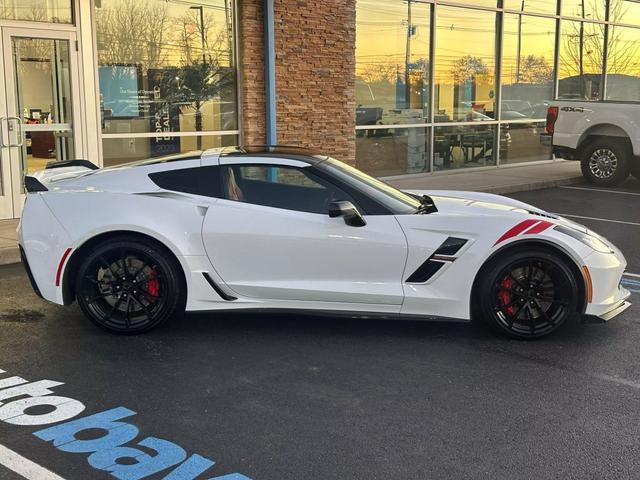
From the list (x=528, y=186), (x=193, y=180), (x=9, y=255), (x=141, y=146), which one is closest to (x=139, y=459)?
(x=193, y=180)

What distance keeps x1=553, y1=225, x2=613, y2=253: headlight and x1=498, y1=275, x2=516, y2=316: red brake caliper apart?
514 millimetres

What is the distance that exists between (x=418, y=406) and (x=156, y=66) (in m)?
8.82

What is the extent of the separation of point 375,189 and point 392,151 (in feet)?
31.9

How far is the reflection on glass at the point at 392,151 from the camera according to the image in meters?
14.7

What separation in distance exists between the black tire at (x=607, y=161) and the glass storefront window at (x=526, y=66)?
315 cm

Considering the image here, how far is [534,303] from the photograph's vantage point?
17.4ft

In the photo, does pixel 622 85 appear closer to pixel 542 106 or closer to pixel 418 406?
pixel 542 106

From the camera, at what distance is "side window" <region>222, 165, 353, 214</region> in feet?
18.0

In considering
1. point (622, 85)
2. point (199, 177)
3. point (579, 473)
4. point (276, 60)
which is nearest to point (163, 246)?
point (199, 177)

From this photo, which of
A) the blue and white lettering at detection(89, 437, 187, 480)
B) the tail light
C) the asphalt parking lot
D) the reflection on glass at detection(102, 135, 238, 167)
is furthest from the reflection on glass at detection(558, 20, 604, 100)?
the blue and white lettering at detection(89, 437, 187, 480)

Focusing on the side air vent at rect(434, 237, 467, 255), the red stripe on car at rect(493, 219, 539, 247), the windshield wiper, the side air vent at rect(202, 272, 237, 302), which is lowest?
the side air vent at rect(202, 272, 237, 302)

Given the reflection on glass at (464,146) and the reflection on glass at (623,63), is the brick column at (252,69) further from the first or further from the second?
the reflection on glass at (623,63)

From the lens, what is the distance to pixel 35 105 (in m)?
10.3

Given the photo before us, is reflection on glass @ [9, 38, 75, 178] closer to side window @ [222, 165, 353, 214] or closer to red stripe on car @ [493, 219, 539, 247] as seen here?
side window @ [222, 165, 353, 214]
